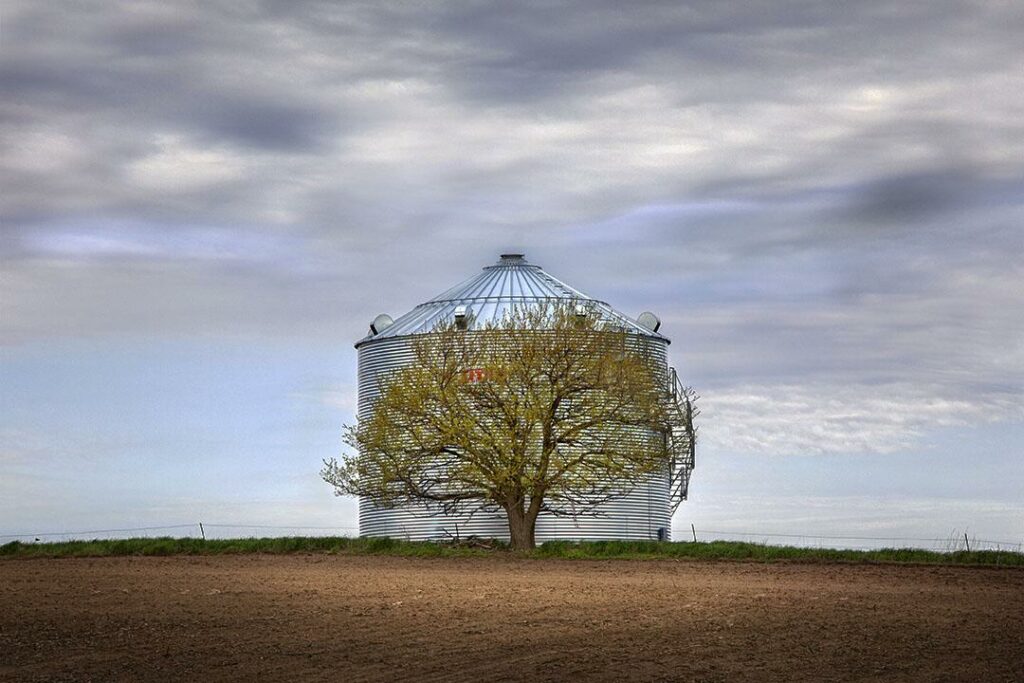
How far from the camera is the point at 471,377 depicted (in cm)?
4259

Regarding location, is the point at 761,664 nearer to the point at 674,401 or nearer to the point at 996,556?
the point at 996,556

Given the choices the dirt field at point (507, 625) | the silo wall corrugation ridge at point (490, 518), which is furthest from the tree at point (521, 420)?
the dirt field at point (507, 625)

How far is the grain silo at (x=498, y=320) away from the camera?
44.9 meters

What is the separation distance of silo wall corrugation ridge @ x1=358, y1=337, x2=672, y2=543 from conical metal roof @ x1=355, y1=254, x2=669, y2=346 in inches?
25.5

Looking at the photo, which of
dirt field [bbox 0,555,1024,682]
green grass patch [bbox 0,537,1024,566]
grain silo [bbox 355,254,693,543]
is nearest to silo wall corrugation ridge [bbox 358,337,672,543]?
grain silo [bbox 355,254,693,543]

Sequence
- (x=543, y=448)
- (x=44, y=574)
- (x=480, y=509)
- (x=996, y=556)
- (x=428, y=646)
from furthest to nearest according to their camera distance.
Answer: (x=480, y=509) → (x=543, y=448) → (x=996, y=556) → (x=44, y=574) → (x=428, y=646)

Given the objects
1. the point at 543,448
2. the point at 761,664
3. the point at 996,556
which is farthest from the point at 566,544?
the point at 761,664

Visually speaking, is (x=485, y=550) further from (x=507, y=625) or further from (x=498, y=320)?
(x=507, y=625)

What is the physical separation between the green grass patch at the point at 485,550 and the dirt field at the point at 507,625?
4.10 m

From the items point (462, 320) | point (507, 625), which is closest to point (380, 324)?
point (462, 320)

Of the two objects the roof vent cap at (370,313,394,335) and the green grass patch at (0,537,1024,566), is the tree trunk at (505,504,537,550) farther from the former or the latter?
the roof vent cap at (370,313,394,335)

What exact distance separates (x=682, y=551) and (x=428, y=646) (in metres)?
19.0

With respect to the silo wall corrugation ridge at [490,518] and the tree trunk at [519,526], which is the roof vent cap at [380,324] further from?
the tree trunk at [519,526]

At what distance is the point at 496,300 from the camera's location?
46.7 meters
